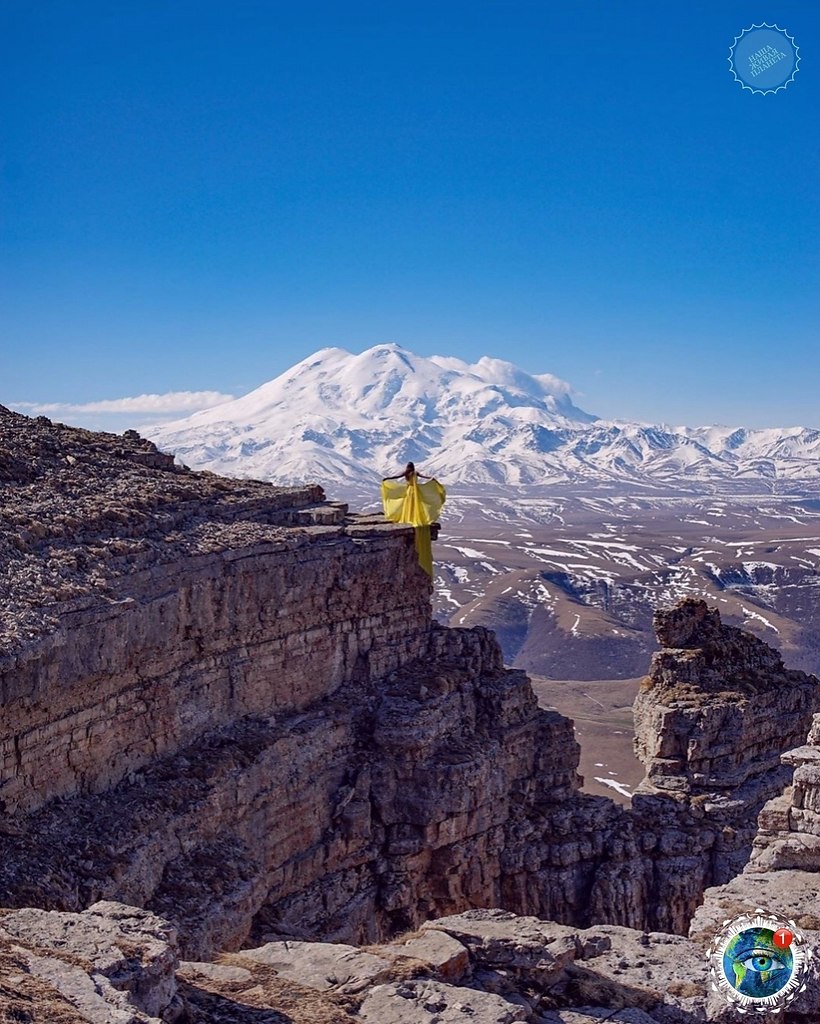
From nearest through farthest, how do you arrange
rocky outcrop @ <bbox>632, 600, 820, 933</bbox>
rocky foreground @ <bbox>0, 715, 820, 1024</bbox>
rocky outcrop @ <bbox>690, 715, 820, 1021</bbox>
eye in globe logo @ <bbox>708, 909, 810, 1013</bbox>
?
rocky foreground @ <bbox>0, 715, 820, 1024</bbox>
eye in globe logo @ <bbox>708, 909, 810, 1013</bbox>
rocky outcrop @ <bbox>690, 715, 820, 1021</bbox>
rocky outcrop @ <bbox>632, 600, 820, 933</bbox>

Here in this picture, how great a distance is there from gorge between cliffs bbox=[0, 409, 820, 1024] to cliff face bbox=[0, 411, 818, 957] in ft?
0.21

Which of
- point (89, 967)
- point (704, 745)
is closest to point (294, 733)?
point (89, 967)

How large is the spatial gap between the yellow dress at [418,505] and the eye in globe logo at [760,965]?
1477cm

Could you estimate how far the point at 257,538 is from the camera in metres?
24.2

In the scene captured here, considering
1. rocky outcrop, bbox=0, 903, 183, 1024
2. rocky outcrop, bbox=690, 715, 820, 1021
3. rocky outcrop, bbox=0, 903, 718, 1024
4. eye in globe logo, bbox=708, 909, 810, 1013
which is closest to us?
rocky outcrop, bbox=0, 903, 183, 1024

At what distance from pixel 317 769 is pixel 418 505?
8162mm

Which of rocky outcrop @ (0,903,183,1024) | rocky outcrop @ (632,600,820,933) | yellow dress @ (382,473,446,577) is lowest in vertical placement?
rocky outcrop @ (632,600,820,933)

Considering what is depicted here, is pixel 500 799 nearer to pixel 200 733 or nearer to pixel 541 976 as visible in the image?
pixel 200 733

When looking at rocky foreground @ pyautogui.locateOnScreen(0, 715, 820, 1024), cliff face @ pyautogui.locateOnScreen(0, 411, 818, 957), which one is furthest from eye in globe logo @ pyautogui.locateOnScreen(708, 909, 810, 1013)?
cliff face @ pyautogui.locateOnScreen(0, 411, 818, 957)

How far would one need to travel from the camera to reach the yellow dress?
2891 centimetres

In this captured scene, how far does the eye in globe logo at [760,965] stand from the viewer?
46.4 ft

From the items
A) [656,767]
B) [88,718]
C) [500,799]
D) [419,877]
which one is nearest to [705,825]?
[656,767]

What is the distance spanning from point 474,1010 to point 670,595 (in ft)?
445

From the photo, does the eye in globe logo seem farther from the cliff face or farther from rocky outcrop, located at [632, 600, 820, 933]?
rocky outcrop, located at [632, 600, 820, 933]
